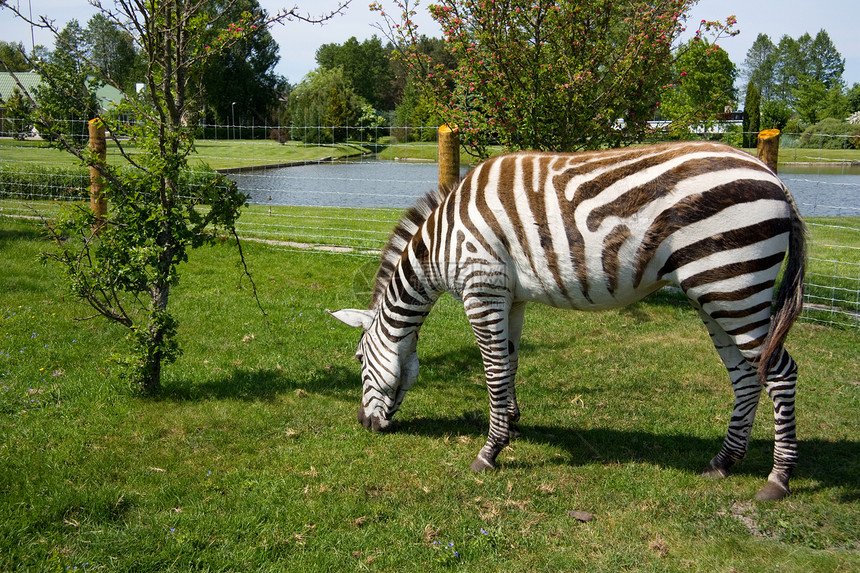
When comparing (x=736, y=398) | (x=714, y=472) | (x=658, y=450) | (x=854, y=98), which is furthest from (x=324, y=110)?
(x=854, y=98)

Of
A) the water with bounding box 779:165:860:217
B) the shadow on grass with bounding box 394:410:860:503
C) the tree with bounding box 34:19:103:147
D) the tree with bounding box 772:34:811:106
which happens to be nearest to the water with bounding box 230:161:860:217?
the water with bounding box 779:165:860:217

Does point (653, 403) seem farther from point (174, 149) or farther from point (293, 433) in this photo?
point (174, 149)

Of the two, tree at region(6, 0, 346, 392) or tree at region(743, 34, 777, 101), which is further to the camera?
tree at region(743, 34, 777, 101)

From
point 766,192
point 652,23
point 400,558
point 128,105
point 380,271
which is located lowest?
point 400,558

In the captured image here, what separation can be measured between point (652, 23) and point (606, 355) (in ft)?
14.2

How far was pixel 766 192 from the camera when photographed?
415cm

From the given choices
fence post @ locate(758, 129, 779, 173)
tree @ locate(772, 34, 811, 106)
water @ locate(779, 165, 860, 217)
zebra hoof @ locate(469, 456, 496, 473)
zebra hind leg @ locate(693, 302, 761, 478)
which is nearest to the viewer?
zebra hind leg @ locate(693, 302, 761, 478)

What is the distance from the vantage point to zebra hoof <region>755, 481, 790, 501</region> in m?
4.42

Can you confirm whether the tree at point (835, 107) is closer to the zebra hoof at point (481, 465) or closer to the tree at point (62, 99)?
the zebra hoof at point (481, 465)

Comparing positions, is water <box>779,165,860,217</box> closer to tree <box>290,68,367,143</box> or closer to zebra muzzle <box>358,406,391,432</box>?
tree <box>290,68,367,143</box>

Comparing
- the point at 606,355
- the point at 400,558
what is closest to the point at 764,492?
the point at 400,558

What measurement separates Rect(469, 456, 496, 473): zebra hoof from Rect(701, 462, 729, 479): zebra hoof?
1.57 m

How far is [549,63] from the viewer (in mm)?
8547

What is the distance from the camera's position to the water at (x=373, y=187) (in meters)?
17.3
